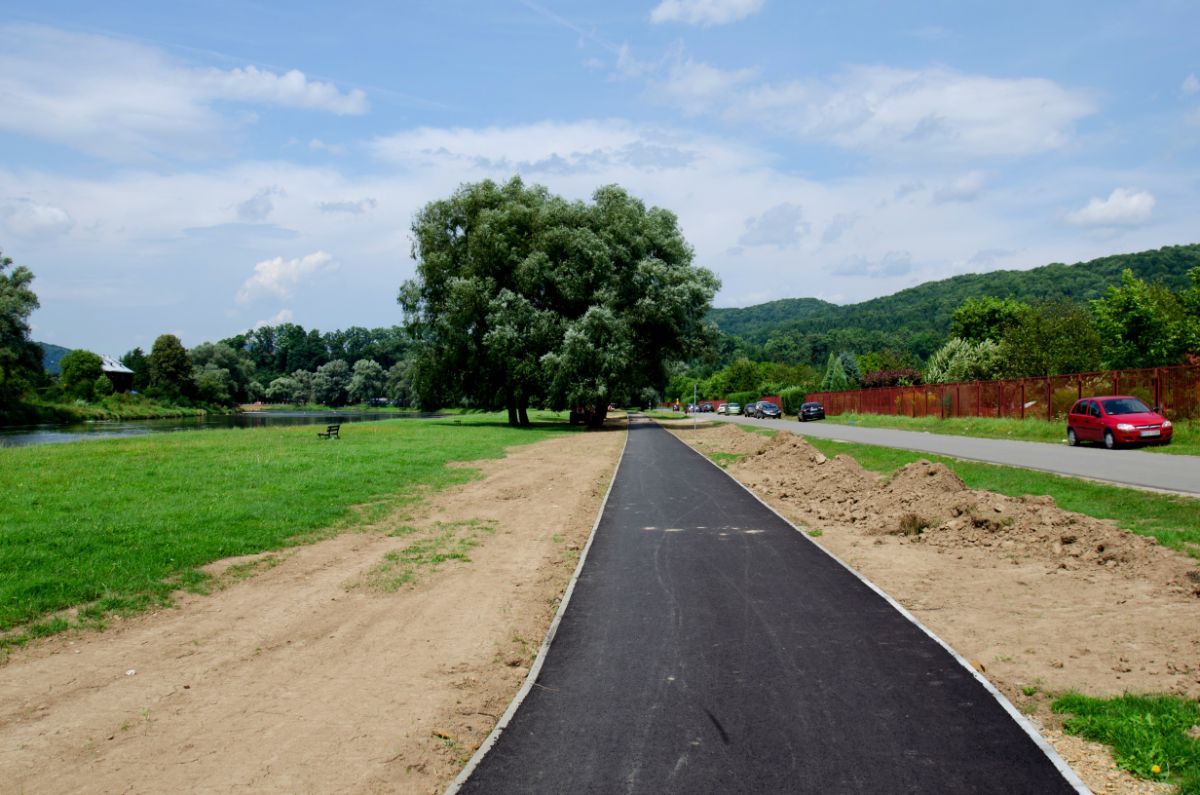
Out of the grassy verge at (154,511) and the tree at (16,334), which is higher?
the tree at (16,334)

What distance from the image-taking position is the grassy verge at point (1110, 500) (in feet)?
35.0

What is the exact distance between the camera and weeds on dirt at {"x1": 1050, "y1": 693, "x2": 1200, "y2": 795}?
176 inches

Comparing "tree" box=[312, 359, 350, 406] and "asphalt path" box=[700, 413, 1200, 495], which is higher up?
"tree" box=[312, 359, 350, 406]

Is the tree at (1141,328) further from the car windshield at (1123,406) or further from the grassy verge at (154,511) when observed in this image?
the grassy verge at (154,511)

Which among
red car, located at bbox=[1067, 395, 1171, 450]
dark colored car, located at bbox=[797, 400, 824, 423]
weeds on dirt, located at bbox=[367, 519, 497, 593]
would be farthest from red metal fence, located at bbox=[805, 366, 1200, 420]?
weeds on dirt, located at bbox=[367, 519, 497, 593]

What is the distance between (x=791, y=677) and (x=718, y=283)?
45.1 meters

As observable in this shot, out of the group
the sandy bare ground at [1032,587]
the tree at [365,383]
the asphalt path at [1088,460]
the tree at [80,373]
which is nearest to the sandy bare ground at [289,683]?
the sandy bare ground at [1032,587]

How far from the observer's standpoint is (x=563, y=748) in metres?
4.86

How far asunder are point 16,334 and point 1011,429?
73.6 meters

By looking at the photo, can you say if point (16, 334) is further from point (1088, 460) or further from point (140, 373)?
point (1088, 460)

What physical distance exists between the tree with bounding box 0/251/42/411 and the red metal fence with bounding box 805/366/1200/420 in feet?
221

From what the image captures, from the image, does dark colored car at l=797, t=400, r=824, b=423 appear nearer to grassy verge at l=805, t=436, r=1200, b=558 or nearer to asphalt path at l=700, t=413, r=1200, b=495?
asphalt path at l=700, t=413, r=1200, b=495

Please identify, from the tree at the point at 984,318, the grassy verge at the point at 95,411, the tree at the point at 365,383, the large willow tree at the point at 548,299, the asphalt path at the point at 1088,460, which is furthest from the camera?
the tree at the point at 365,383

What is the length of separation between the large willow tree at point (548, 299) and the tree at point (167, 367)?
56.5 m
